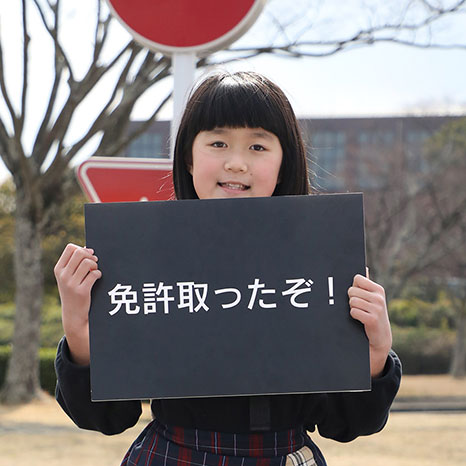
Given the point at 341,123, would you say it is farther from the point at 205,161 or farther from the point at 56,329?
the point at 205,161

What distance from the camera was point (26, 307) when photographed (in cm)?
1104

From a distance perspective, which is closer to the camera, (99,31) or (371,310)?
(371,310)

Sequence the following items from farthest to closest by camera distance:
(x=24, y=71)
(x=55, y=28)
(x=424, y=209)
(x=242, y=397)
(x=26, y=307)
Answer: (x=424, y=209), (x=26, y=307), (x=24, y=71), (x=55, y=28), (x=242, y=397)

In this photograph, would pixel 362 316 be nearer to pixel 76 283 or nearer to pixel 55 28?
pixel 76 283

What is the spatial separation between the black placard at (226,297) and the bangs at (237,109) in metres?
0.19

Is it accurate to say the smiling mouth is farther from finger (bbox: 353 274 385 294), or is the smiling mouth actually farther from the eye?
finger (bbox: 353 274 385 294)

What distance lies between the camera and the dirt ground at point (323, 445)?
6434 millimetres

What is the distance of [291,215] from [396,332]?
68.1 feet

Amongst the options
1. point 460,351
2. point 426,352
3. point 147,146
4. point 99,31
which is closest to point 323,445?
point 99,31

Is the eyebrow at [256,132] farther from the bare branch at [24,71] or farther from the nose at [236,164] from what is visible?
the bare branch at [24,71]

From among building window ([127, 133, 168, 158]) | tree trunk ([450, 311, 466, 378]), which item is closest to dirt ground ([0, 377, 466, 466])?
tree trunk ([450, 311, 466, 378])

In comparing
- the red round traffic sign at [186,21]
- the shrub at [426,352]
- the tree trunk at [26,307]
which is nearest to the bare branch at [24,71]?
the tree trunk at [26,307]

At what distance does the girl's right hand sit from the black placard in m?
0.02

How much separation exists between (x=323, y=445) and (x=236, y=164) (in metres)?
6.49
